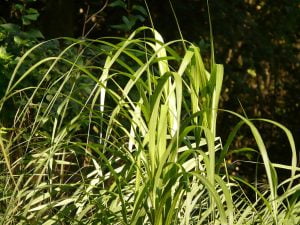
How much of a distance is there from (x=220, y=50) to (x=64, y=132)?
5.45 metres

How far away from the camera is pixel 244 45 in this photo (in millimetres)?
7746

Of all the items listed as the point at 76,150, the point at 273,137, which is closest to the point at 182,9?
the point at 273,137

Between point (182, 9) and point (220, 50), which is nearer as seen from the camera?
point (182, 9)

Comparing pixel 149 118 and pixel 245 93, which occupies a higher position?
pixel 149 118

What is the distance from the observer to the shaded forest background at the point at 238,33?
6.51m

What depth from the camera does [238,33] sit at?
7.09 meters

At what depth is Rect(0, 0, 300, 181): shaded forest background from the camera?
6508mm

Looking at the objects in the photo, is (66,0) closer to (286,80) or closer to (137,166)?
(286,80)

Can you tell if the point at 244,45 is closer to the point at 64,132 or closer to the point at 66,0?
the point at 66,0

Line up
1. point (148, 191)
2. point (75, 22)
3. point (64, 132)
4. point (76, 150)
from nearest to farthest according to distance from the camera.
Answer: point (148, 191) < point (64, 132) < point (76, 150) < point (75, 22)

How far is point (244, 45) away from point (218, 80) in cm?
560

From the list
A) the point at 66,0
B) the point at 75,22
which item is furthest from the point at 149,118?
the point at 75,22

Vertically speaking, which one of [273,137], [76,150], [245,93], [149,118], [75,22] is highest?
[149,118]

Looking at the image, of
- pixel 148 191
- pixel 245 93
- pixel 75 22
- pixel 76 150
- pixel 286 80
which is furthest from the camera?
pixel 286 80
